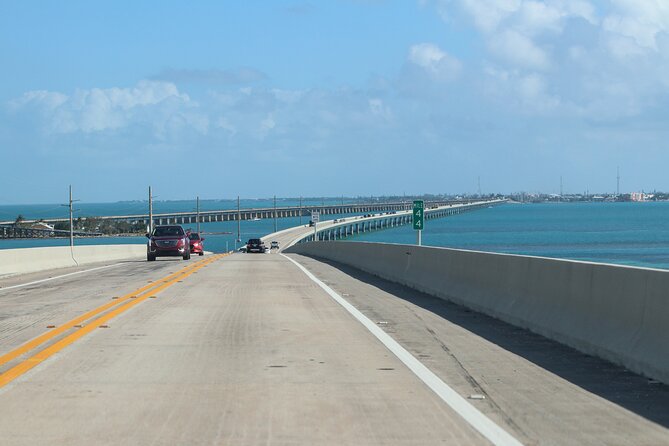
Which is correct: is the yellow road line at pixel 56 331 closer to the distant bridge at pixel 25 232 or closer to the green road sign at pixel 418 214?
the green road sign at pixel 418 214

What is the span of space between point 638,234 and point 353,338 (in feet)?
427

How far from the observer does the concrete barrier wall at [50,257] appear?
1251 inches

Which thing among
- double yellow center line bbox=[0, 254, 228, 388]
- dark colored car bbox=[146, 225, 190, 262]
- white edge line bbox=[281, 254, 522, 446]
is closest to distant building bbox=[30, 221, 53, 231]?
dark colored car bbox=[146, 225, 190, 262]

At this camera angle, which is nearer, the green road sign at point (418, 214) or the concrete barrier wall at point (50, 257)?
the green road sign at point (418, 214)

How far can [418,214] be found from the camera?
30.2 meters

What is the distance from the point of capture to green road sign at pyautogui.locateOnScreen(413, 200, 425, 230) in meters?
29.7

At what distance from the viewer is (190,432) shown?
7277mm

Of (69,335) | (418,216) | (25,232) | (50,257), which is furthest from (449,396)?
(25,232)

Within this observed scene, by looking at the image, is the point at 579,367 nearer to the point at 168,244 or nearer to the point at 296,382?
the point at 296,382

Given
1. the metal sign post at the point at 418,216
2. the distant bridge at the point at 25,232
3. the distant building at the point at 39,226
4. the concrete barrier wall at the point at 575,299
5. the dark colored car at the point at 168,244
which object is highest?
the metal sign post at the point at 418,216

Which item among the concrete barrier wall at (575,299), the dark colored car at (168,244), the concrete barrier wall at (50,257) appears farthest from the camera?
the dark colored car at (168,244)

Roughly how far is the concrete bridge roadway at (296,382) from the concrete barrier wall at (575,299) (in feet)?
0.94

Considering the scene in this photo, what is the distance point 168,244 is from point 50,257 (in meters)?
7.03

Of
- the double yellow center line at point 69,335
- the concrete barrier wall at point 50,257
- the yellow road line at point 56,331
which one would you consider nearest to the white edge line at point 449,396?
the double yellow center line at point 69,335
